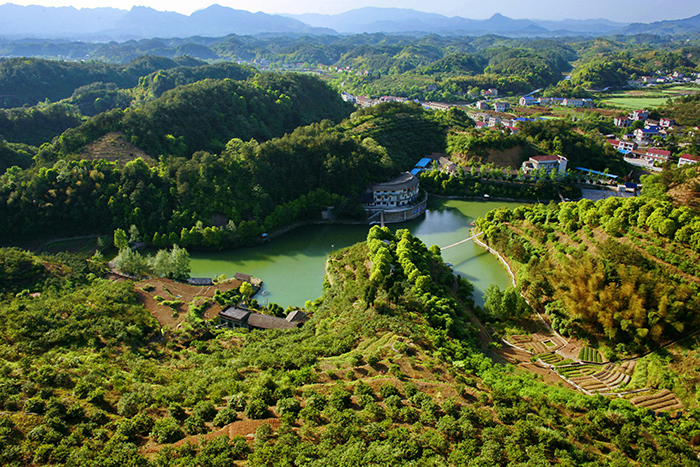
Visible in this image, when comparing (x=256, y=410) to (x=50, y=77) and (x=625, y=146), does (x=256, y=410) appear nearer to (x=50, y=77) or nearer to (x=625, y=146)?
(x=625, y=146)

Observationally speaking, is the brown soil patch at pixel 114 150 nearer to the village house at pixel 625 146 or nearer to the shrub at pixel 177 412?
the shrub at pixel 177 412

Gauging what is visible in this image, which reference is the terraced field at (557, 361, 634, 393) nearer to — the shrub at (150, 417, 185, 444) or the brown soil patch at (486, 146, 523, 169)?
the shrub at (150, 417, 185, 444)

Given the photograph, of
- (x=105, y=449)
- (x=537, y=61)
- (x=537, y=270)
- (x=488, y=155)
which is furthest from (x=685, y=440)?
(x=537, y=61)

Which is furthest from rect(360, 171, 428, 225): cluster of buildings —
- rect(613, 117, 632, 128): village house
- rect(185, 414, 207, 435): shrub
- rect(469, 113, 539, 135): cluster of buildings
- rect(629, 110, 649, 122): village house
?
rect(629, 110, 649, 122): village house

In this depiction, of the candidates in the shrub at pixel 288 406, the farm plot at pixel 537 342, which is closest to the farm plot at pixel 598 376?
the farm plot at pixel 537 342

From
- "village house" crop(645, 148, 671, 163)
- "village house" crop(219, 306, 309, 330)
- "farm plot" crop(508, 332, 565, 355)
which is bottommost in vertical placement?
"farm plot" crop(508, 332, 565, 355)

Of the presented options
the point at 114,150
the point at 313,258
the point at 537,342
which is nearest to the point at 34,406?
the point at 537,342
